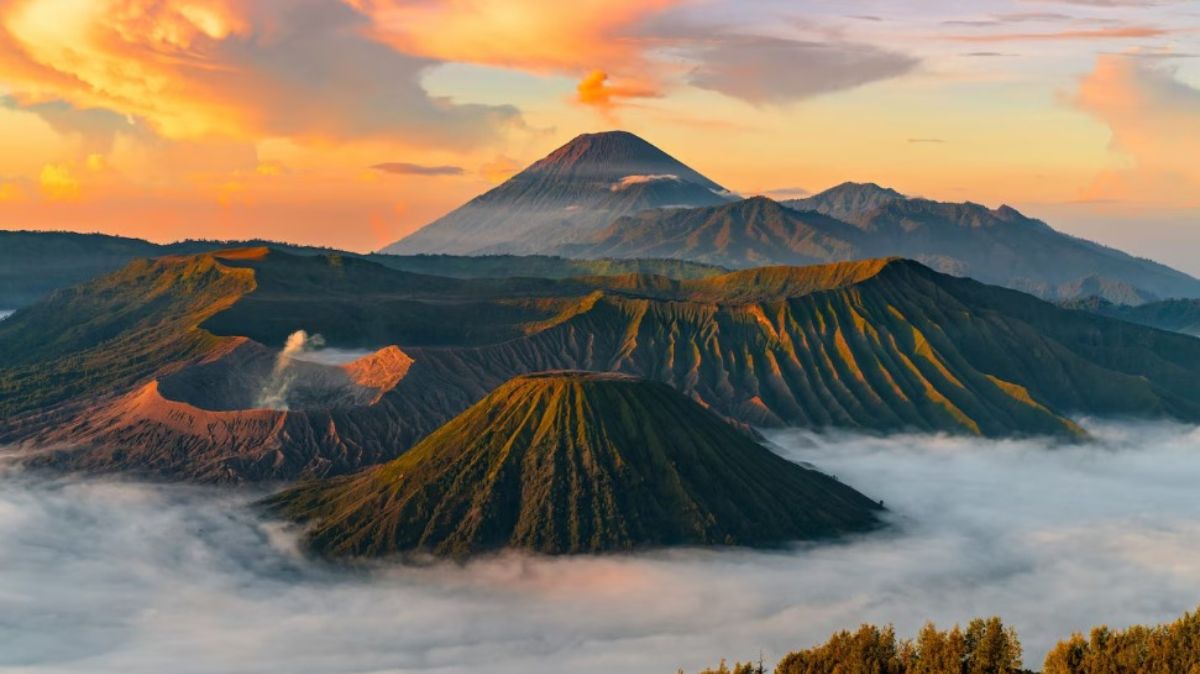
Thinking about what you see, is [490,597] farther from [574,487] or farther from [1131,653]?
[1131,653]

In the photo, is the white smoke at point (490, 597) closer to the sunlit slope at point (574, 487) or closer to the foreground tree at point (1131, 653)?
the sunlit slope at point (574, 487)

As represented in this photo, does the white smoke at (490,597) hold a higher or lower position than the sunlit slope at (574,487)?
lower

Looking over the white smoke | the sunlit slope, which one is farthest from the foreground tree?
the sunlit slope

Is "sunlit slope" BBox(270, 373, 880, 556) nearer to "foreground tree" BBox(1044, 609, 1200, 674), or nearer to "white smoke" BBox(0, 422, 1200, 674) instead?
"white smoke" BBox(0, 422, 1200, 674)

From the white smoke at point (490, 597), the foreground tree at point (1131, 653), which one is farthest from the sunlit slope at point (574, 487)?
the foreground tree at point (1131, 653)

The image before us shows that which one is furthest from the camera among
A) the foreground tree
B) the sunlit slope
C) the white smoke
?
the sunlit slope

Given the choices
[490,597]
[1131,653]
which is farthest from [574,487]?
[1131,653]
